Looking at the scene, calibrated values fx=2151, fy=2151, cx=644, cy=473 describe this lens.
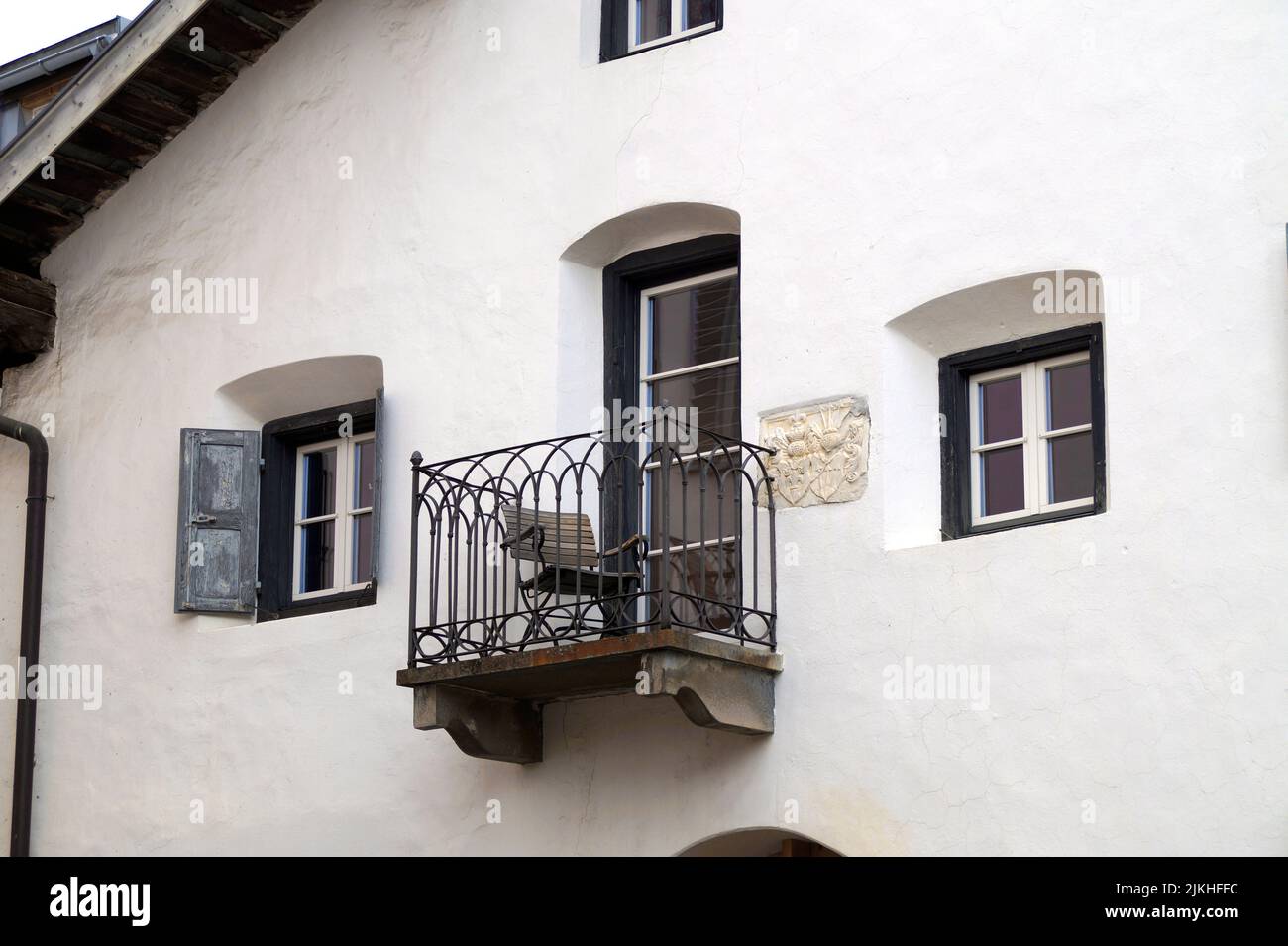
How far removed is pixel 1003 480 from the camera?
859 cm

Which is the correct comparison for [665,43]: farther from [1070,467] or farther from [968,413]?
[1070,467]

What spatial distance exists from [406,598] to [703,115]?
2537 millimetres

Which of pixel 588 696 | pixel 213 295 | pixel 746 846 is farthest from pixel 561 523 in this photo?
pixel 213 295

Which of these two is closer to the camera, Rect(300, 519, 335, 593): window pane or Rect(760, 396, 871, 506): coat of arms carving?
Rect(760, 396, 871, 506): coat of arms carving

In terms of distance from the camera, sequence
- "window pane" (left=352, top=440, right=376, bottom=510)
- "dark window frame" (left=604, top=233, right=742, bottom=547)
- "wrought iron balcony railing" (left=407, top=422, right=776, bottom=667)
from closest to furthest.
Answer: "wrought iron balcony railing" (left=407, top=422, right=776, bottom=667) < "dark window frame" (left=604, top=233, right=742, bottom=547) < "window pane" (left=352, top=440, right=376, bottom=510)

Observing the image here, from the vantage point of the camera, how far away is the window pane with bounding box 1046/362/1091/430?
27.6 ft

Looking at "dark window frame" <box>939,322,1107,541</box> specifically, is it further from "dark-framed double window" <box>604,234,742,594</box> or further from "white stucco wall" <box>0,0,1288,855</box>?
"dark-framed double window" <box>604,234,742,594</box>

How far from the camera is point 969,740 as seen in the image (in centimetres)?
803

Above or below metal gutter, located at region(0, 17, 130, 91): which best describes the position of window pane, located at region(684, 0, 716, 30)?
below

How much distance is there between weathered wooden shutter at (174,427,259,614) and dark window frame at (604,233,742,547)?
206 cm

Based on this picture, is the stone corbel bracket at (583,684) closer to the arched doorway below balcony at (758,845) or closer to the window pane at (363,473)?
the arched doorway below balcony at (758,845)

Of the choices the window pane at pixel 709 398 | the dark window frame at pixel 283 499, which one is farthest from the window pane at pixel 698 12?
the dark window frame at pixel 283 499

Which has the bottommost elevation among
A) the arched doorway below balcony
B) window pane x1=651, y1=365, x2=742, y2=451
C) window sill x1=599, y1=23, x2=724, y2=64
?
the arched doorway below balcony

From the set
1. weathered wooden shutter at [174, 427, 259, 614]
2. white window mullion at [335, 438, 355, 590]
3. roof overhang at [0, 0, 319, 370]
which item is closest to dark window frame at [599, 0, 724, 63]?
roof overhang at [0, 0, 319, 370]
